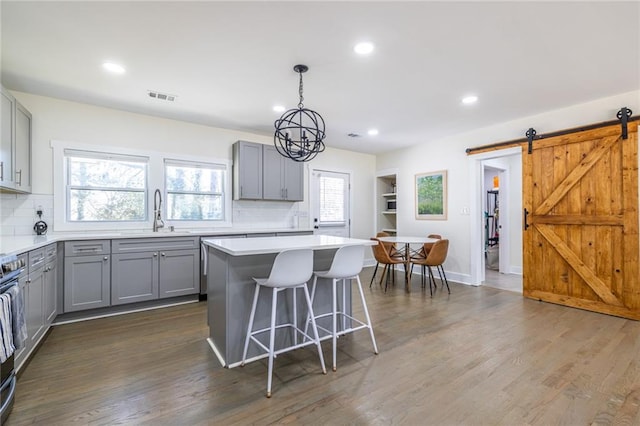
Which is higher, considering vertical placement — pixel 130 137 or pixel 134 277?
pixel 130 137

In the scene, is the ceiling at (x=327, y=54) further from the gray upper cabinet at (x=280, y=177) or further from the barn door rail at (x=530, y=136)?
the gray upper cabinet at (x=280, y=177)

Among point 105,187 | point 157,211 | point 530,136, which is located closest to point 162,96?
point 105,187

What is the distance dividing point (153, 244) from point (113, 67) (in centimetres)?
197

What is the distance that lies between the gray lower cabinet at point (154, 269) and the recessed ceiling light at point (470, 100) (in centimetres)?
382

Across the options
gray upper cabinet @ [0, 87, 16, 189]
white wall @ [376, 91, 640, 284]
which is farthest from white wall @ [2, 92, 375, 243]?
white wall @ [376, 91, 640, 284]

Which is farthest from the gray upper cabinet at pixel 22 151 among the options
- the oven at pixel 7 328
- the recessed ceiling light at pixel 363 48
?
the recessed ceiling light at pixel 363 48

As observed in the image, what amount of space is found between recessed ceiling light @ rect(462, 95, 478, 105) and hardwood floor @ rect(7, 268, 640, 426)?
2.56 metres

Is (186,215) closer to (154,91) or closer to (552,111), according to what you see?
(154,91)

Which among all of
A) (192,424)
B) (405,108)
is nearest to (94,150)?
(192,424)

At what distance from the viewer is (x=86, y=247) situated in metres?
3.40

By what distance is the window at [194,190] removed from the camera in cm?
454

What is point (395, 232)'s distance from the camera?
6.94 meters

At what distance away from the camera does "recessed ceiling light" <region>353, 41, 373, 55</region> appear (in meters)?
2.54

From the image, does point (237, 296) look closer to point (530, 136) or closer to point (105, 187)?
point (105, 187)
